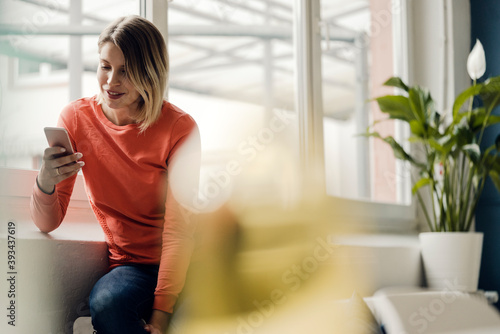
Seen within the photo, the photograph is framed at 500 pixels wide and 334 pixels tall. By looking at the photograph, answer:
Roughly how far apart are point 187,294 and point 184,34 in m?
1.06

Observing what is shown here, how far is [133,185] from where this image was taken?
1.24 metres

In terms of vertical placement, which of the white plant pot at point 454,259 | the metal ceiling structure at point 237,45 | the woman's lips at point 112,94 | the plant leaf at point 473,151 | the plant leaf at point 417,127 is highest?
the metal ceiling structure at point 237,45

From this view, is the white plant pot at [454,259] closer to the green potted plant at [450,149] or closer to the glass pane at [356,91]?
the green potted plant at [450,149]

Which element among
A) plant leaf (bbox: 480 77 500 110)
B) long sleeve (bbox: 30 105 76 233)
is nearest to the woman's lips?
long sleeve (bbox: 30 105 76 233)

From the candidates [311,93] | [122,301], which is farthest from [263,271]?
[311,93]

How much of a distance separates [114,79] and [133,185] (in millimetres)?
225

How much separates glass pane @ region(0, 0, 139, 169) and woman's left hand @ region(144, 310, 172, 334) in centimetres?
41

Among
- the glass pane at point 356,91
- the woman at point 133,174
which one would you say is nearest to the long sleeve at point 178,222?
the woman at point 133,174

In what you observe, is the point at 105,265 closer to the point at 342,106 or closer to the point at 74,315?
the point at 74,315

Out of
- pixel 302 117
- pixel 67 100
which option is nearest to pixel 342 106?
pixel 302 117

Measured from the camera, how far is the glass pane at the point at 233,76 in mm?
1920

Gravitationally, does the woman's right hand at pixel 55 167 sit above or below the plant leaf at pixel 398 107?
below

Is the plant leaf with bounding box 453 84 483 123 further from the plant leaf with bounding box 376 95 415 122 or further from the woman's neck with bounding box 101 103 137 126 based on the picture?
the woman's neck with bounding box 101 103 137 126

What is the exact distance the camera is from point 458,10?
3.11m
